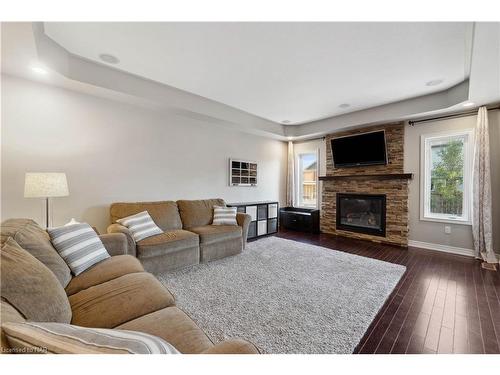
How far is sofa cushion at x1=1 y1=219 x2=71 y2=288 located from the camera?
138cm

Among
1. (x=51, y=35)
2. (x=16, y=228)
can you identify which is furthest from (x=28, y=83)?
(x=16, y=228)

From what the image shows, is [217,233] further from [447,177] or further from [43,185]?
[447,177]

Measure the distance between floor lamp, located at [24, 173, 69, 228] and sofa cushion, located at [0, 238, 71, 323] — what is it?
52.6 inches

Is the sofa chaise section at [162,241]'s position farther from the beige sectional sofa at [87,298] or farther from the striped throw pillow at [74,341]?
the striped throw pillow at [74,341]

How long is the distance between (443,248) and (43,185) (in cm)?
584

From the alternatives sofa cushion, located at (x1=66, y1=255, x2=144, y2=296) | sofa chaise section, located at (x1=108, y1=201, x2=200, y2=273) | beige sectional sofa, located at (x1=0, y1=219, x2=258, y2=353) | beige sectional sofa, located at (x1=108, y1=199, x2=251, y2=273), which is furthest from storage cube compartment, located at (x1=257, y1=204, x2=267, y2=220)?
beige sectional sofa, located at (x1=0, y1=219, x2=258, y2=353)

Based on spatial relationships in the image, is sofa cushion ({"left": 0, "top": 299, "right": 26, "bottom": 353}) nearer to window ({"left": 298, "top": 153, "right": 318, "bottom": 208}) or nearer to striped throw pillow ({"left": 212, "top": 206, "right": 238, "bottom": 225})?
striped throw pillow ({"left": 212, "top": 206, "right": 238, "bottom": 225})

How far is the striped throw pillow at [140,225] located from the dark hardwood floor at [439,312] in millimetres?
2540

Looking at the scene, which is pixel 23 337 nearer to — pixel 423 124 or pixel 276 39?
pixel 276 39

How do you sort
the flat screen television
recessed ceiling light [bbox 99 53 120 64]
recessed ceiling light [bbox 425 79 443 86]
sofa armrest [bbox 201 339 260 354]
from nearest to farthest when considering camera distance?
sofa armrest [bbox 201 339 260 354] < recessed ceiling light [bbox 99 53 120 64] < recessed ceiling light [bbox 425 79 443 86] < the flat screen television

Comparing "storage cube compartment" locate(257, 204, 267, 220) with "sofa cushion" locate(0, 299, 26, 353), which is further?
"storage cube compartment" locate(257, 204, 267, 220)

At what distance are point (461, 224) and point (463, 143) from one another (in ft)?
4.49

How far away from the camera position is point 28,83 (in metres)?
2.57

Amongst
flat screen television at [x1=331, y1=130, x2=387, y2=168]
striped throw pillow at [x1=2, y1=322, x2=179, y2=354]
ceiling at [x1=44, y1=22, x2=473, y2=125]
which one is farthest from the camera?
flat screen television at [x1=331, y1=130, x2=387, y2=168]
